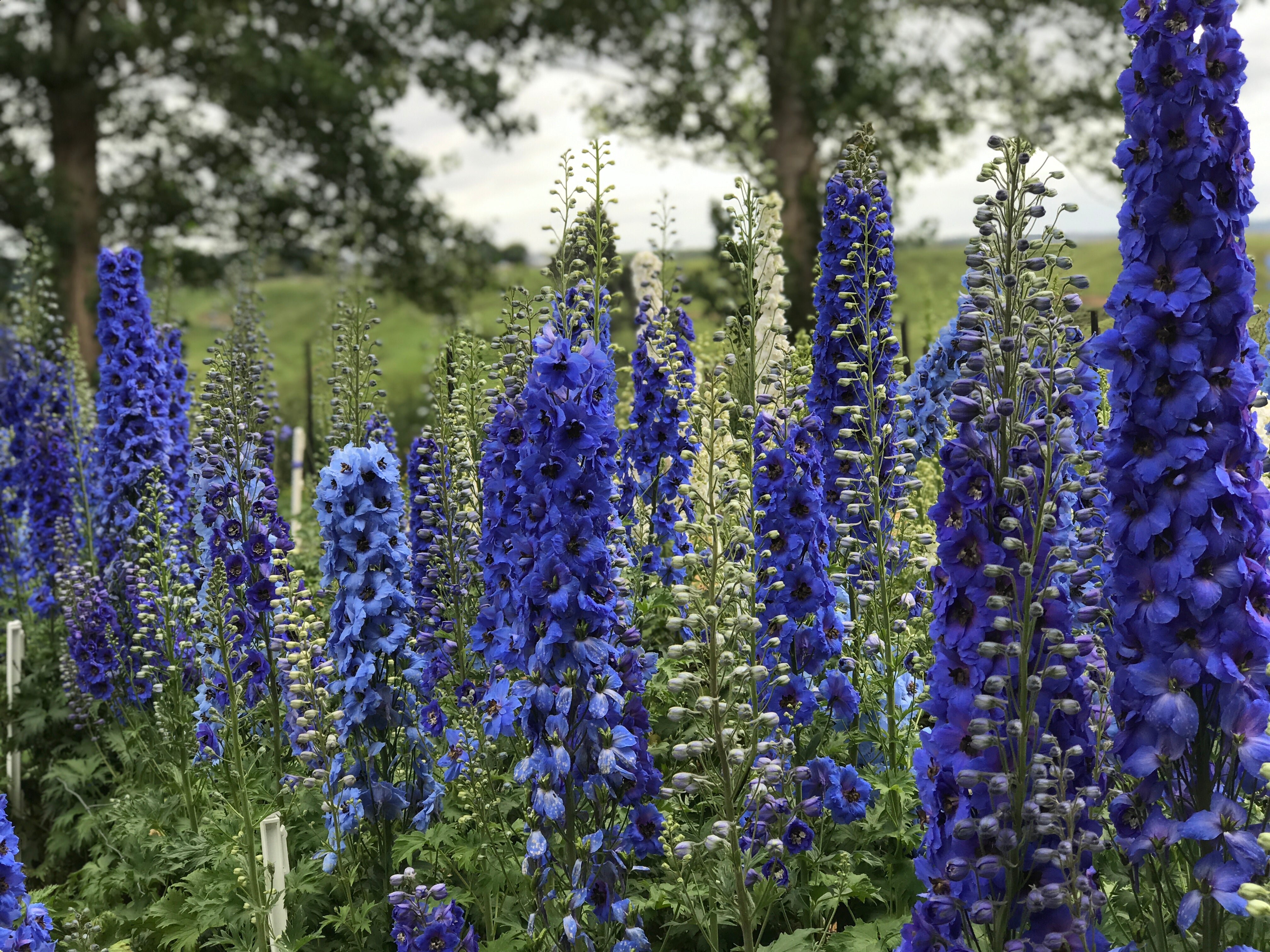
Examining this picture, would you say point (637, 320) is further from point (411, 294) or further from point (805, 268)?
point (411, 294)

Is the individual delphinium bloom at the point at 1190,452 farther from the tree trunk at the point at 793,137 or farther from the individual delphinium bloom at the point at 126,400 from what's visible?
the tree trunk at the point at 793,137

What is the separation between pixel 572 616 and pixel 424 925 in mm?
1050

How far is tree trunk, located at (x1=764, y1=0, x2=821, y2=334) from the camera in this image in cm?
1672

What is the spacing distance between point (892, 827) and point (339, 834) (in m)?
2.08

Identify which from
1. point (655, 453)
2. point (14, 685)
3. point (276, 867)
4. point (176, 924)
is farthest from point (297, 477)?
point (276, 867)

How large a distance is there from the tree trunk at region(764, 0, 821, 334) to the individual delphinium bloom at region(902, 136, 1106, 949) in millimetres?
13827

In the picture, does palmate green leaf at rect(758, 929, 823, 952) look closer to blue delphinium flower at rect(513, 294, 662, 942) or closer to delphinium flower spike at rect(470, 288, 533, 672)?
blue delphinium flower at rect(513, 294, 662, 942)

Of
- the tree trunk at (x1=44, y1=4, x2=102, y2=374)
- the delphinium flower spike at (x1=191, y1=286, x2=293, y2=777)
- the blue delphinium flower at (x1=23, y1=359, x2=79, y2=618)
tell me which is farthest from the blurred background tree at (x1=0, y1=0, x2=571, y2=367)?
the delphinium flower spike at (x1=191, y1=286, x2=293, y2=777)

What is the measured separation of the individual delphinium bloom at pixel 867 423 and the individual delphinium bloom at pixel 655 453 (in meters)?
0.92

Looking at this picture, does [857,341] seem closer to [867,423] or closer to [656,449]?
[867,423]

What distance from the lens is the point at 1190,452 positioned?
2.68 meters

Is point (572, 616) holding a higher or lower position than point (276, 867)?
higher

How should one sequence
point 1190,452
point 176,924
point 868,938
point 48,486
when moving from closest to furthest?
point 1190,452 → point 868,938 → point 176,924 → point 48,486

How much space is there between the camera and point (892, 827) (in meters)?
4.09
